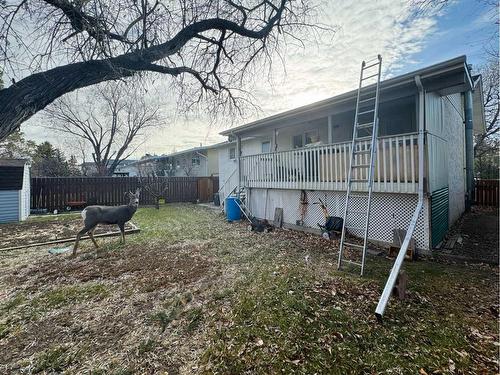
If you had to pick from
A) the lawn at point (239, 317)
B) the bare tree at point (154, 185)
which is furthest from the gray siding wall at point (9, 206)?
the bare tree at point (154, 185)

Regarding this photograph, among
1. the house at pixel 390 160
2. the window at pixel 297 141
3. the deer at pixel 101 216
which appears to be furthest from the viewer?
the window at pixel 297 141

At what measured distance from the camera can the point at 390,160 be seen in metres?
5.23

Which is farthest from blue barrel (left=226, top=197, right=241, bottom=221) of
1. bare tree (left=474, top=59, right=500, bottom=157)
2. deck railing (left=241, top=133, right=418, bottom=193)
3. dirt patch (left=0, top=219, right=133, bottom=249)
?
bare tree (left=474, top=59, right=500, bottom=157)

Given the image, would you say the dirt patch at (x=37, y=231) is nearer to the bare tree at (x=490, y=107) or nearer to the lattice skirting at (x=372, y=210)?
the lattice skirting at (x=372, y=210)

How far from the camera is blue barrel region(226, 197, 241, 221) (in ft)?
30.7

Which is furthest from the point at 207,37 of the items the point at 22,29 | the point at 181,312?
the point at 181,312

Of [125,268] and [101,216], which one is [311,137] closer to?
[101,216]

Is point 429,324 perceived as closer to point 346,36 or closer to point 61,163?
point 346,36

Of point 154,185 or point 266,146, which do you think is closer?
point 266,146

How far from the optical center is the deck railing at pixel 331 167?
5082 millimetres

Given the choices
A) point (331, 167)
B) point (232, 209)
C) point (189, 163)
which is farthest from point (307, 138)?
point (189, 163)

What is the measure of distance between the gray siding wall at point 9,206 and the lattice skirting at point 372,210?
32.1 ft

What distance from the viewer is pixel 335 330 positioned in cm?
263

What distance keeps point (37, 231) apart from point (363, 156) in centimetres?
1018
